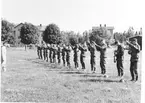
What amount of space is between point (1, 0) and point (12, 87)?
3369mm

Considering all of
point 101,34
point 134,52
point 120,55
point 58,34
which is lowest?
point 120,55

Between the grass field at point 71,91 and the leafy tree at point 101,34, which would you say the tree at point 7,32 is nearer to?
the grass field at point 71,91

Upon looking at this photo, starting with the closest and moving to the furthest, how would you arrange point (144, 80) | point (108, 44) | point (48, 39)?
point (144, 80)
point (108, 44)
point (48, 39)

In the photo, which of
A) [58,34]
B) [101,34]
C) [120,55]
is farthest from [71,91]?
[58,34]

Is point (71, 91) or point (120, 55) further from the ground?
point (120, 55)

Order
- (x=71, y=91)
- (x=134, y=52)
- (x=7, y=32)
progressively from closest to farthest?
(x=71, y=91)
(x=134, y=52)
(x=7, y=32)

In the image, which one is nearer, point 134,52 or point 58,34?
point 134,52

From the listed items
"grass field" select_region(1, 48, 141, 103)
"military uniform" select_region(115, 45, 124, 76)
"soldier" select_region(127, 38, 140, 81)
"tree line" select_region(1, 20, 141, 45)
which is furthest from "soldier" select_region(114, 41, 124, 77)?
"grass field" select_region(1, 48, 141, 103)

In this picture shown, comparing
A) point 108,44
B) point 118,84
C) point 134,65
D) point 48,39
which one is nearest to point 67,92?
point 118,84

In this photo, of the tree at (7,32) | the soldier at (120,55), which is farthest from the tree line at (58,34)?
the soldier at (120,55)

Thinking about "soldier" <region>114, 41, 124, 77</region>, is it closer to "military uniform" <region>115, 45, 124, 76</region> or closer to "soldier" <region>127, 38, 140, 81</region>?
"military uniform" <region>115, 45, 124, 76</region>

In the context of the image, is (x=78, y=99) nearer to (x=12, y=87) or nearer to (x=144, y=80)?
(x=144, y=80)

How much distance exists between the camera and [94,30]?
8.44 metres

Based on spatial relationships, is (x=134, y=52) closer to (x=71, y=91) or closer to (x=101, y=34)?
(x=101, y=34)
